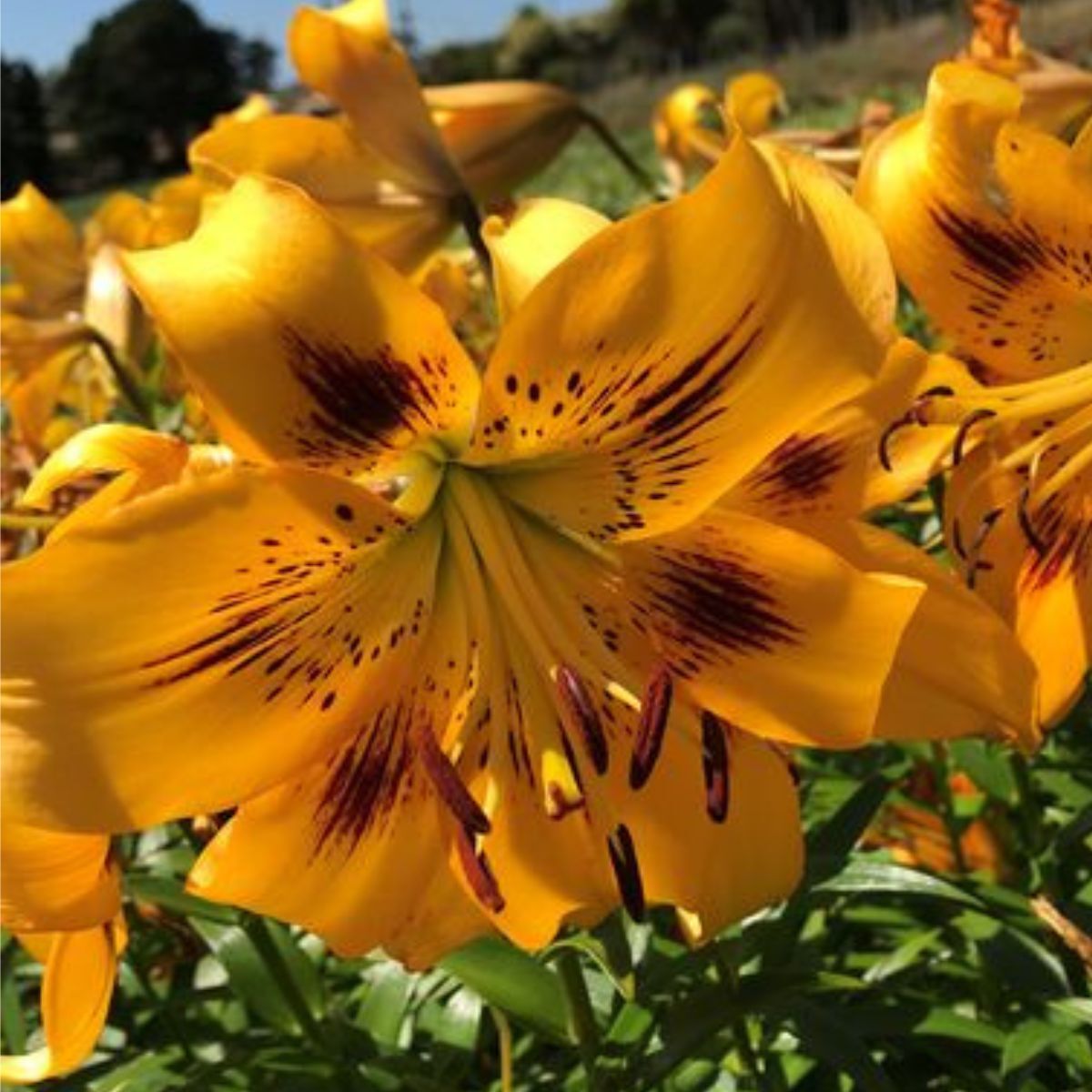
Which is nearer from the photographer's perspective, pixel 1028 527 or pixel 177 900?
pixel 1028 527

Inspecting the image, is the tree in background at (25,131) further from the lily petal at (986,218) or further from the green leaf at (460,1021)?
the lily petal at (986,218)

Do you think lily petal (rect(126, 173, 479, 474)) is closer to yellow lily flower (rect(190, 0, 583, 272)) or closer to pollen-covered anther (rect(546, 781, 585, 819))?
pollen-covered anther (rect(546, 781, 585, 819))

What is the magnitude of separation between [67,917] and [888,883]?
1.61 ft

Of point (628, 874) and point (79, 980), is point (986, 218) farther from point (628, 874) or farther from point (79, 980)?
point (79, 980)

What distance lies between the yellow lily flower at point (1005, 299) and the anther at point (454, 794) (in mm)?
284

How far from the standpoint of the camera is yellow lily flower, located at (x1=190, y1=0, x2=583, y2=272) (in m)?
1.20

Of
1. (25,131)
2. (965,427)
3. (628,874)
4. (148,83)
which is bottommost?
(148,83)

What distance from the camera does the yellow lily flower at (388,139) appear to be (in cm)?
120

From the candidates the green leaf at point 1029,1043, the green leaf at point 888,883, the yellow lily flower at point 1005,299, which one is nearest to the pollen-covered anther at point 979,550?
the yellow lily flower at point 1005,299

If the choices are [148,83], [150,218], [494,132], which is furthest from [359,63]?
[148,83]

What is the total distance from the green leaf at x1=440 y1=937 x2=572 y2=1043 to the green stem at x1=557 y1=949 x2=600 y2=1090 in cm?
5

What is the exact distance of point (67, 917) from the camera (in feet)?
2.76

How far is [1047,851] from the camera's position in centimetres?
130

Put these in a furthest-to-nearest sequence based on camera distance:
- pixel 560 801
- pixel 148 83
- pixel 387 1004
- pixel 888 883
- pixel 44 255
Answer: pixel 148 83 → pixel 44 255 → pixel 387 1004 → pixel 888 883 → pixel 560 801
